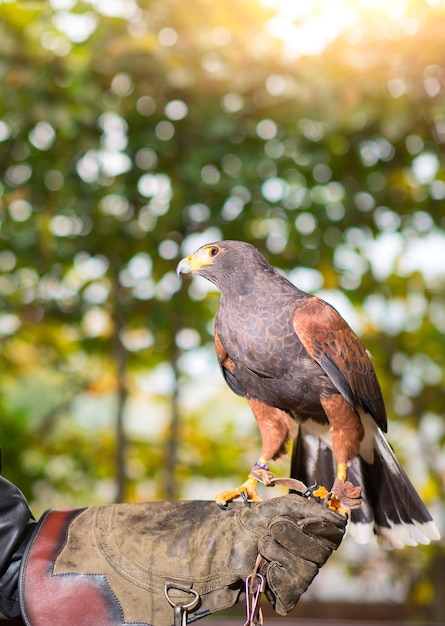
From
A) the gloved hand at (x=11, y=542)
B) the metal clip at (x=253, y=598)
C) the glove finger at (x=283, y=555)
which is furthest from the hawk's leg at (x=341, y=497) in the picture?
the gloved hand at (x=11, y=542)

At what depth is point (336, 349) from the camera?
4.83 ft

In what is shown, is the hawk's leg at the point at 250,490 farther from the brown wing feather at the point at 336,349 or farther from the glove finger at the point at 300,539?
the brown wing feather at the point at 336,349

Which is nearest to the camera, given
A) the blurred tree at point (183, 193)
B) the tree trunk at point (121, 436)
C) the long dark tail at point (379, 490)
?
the long dark tail at point (379, 490)

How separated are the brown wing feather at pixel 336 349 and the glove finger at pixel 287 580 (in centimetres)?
36

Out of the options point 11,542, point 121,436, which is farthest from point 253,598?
point 121,436

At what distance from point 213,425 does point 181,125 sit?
7.44 ft

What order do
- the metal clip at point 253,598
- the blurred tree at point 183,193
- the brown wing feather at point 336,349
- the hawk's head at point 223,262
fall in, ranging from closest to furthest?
the metal clip at point 253,598, the brown wing feather at point 336,349, the hawk's head at point 223,262, the blurred tree at point 183,193

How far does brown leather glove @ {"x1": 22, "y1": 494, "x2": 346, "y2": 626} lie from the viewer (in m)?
1.34

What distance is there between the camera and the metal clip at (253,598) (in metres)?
1.31

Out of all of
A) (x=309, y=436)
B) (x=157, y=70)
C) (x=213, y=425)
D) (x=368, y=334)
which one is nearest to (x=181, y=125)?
(x=157, y=70)

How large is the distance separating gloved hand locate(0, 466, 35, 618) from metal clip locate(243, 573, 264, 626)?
18.9 inches

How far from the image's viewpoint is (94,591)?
1.36 meters

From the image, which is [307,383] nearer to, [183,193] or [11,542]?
[11,542]

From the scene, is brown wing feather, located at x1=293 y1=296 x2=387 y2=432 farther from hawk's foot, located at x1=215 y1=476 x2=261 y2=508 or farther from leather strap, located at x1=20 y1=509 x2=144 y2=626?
leather strap, located at x1=20 y1=509 x2=144 y2=626
